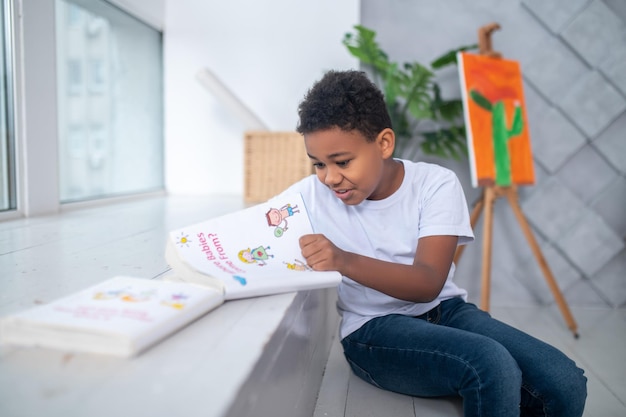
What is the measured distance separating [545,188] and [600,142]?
30cm

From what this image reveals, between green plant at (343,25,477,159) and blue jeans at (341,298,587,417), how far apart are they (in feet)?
3.88

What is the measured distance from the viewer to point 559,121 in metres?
2.21

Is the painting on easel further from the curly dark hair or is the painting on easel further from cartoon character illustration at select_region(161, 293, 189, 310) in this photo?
cartoon character illustration at select_region(161, 293, 189, 310)

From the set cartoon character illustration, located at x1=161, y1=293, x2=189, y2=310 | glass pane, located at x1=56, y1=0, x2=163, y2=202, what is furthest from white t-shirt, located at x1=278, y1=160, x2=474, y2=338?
glass pane, located at x1=56, y1=0, x2=163, y2=202

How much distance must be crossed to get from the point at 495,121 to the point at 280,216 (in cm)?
132

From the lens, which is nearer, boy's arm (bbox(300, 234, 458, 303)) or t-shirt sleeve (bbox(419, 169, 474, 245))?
boy's arm (bbox(300, 234, 458, 303))

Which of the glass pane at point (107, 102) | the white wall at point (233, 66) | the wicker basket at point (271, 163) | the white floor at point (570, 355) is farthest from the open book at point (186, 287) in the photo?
the white wall at point (233, 66)

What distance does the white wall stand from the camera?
2236 mm

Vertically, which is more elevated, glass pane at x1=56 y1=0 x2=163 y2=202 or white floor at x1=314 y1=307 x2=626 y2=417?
glass pane at x1=56 y1=0 x2=163 y2=202

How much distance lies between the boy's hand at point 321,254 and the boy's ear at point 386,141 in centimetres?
24

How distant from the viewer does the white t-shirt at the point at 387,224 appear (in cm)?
98

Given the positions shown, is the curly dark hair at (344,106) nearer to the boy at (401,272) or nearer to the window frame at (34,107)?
the boy at (401,272)

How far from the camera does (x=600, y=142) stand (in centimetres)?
221

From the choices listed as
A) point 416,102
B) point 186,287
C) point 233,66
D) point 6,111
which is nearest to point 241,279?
point 186,287
